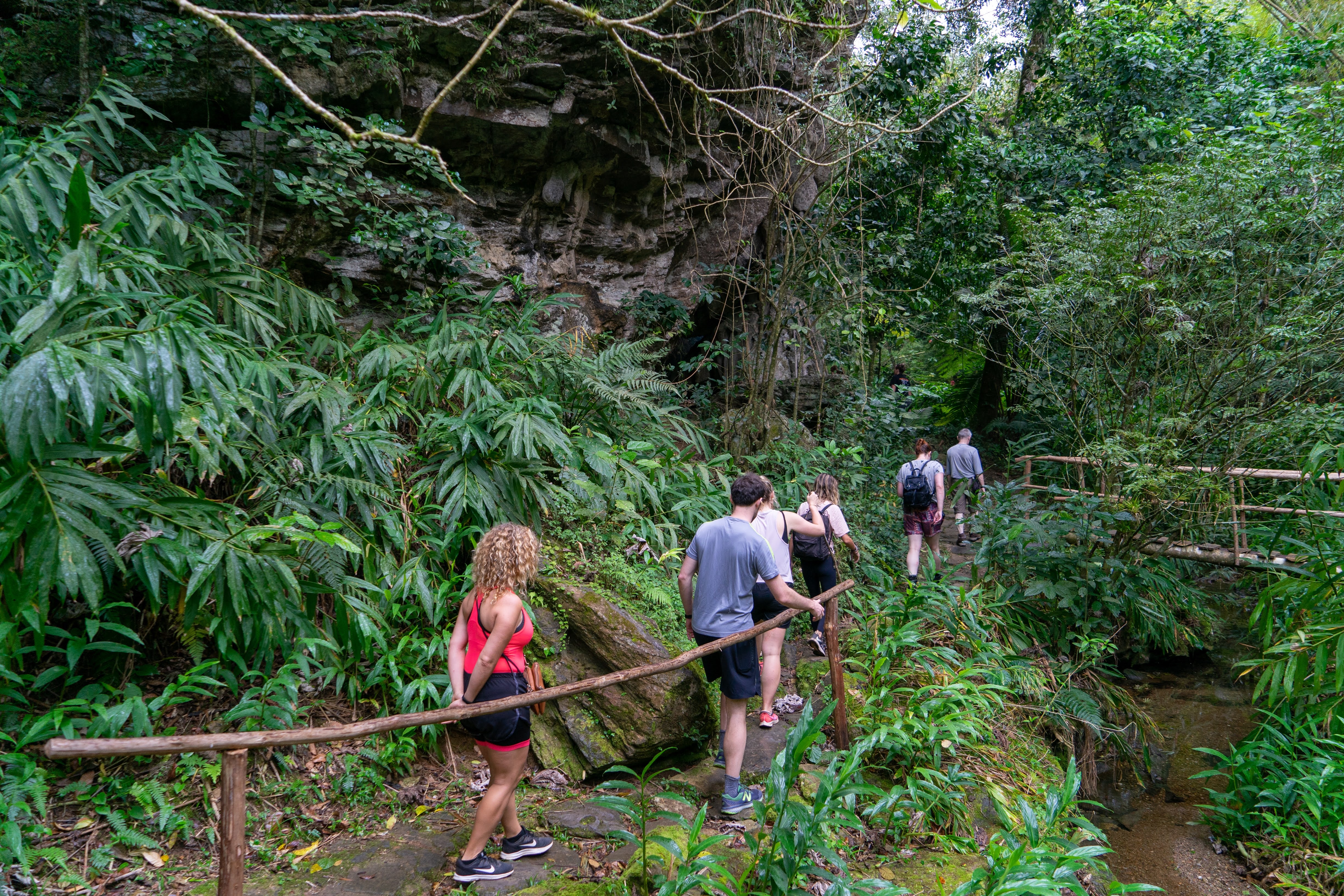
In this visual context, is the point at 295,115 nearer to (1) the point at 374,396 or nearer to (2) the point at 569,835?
(1) the point at 374,396

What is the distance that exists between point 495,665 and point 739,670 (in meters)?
1.34

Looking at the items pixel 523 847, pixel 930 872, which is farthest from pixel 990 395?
pixel 523 847

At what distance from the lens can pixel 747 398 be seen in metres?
8.92

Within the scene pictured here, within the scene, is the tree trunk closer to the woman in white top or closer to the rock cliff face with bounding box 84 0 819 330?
the rock cliff face with bounding box 84 0 819 330

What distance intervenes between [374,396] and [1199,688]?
8.16 m

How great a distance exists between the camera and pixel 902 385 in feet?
32.9

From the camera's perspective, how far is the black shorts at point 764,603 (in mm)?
4266

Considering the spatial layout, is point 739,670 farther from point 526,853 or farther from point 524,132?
point 524,132

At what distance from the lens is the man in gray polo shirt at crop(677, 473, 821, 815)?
3.62 m

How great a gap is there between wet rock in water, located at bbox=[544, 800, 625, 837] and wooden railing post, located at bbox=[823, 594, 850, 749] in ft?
4.43

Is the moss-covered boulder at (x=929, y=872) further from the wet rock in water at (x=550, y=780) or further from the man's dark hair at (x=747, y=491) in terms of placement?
the man's dark hair at (x=747, y=491)

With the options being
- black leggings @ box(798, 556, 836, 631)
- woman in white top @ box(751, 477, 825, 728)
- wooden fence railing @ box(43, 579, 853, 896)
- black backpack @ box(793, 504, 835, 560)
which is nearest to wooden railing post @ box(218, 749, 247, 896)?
wooden fence railing @ box(43, 579, 853, 896)

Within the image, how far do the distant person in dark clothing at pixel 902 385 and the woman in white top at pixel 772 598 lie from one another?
4.89 m

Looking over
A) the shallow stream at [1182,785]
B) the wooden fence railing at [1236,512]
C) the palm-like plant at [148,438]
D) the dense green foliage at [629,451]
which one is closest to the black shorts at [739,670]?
the dense green foliage at [629,451]
